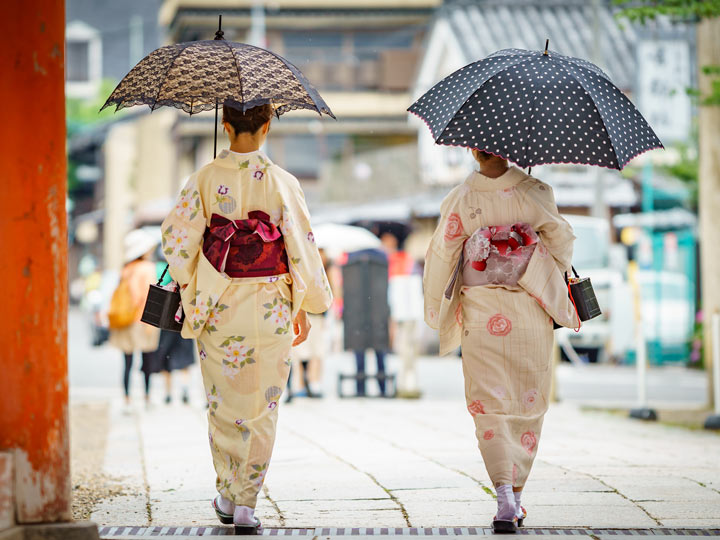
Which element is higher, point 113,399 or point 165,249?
point 165,249

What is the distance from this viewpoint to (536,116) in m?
4.94

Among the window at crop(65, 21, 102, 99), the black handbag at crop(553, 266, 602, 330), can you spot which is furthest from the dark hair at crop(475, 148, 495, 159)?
the window at crop(65, 21, 102, 99)

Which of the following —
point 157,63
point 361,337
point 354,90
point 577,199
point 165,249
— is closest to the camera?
point 165,249

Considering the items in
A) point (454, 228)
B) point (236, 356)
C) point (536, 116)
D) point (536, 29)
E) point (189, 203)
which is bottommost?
point (236, 356)

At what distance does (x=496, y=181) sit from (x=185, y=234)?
4.70ft

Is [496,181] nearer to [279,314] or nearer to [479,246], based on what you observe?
[479,246]

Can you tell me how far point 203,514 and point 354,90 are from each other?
29668 mm

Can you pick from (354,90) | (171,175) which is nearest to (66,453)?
(354,90)

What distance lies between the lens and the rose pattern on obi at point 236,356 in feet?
15.6

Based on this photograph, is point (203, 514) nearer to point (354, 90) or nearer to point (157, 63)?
point (157, 63)

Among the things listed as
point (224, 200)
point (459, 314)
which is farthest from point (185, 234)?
point (459, 314)

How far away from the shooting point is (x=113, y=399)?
12.5 metres

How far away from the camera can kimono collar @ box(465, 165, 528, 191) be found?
4.96 meters

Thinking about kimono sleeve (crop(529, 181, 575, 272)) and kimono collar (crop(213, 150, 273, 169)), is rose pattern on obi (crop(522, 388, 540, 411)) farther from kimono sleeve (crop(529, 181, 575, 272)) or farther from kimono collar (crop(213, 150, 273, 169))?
kimono collar (crop(213, 150, 273, 169))
